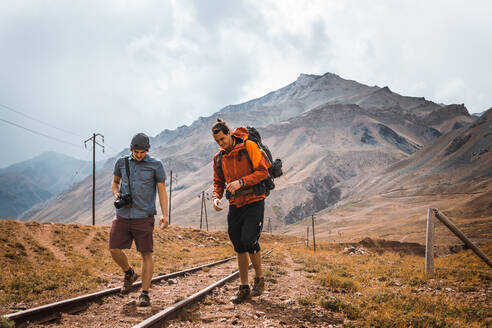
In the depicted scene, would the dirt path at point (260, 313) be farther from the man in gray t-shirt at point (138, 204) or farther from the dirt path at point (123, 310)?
the man in gray t-shirt at point (138, 204)

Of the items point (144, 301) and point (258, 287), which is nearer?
point (144, 301)

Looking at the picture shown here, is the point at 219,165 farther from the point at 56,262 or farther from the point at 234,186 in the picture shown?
the point at 56,262

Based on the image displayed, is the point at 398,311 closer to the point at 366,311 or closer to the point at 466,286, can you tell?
the point at 366,311

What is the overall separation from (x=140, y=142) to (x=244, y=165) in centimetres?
162

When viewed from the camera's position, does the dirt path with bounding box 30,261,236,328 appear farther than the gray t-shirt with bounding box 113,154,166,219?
No

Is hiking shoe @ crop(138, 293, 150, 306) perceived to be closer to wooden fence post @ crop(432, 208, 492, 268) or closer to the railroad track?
the railroad track

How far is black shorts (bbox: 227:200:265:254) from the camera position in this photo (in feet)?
14.3

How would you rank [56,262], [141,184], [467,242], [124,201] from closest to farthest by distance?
1. [124,201]
2. [141,184]
3. [467,242]
4. [56,262]

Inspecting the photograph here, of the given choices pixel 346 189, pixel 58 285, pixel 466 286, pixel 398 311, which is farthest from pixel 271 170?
pixel 346 189

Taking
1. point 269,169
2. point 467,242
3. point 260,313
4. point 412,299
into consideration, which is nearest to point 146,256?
point 260,313

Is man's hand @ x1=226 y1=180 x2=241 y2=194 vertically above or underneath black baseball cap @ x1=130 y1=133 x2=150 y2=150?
underneath

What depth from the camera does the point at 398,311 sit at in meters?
3.84

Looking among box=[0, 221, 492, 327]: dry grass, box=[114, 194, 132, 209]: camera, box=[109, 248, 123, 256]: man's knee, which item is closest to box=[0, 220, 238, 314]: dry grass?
box=[0, 221, 492, 327]: dry grass

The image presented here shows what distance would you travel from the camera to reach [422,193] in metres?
104
